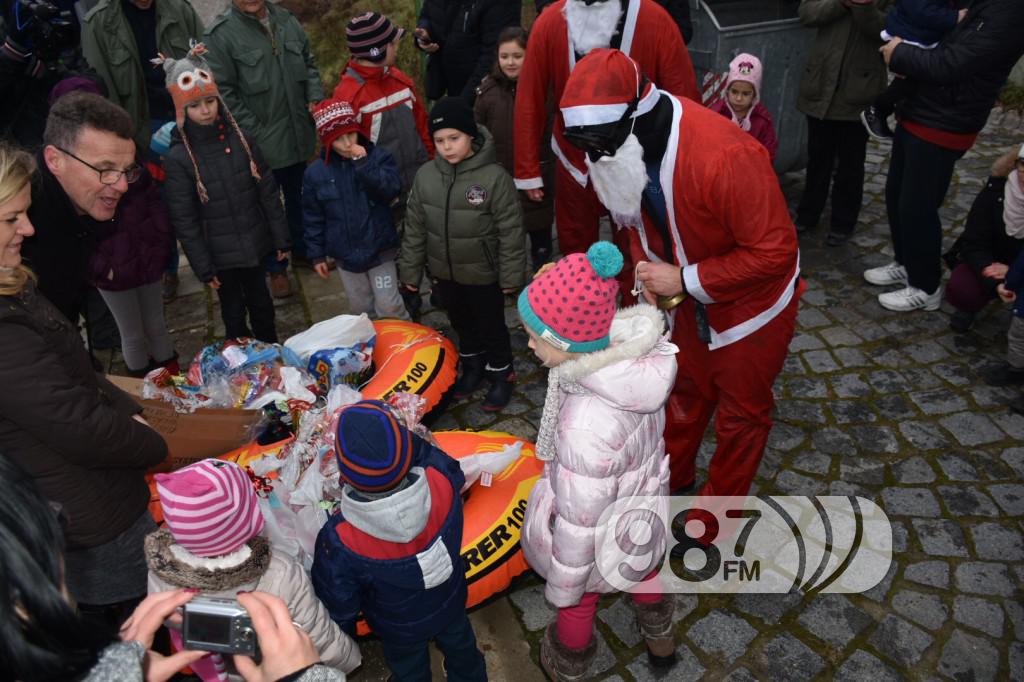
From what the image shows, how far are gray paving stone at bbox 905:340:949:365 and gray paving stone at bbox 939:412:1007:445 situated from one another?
0.58m

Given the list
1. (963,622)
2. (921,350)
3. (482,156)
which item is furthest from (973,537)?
(482,156)

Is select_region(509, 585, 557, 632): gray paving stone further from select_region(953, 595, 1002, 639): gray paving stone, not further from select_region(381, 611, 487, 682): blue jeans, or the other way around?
select_region(953, 595, 1002, 639): gray paving stone

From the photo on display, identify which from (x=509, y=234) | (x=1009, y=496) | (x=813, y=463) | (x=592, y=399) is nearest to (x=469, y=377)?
(x=509, y=234)

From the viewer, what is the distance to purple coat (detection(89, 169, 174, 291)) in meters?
4.41

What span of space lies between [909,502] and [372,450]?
3.10 metres

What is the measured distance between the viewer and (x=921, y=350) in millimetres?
5121

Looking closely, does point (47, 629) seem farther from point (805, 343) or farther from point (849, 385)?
point (805, 343)

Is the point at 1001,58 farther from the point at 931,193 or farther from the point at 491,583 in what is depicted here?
the point at 491,583

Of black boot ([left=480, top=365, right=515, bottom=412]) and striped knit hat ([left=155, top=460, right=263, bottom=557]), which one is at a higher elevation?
striped knit hat ([left=155, top=460, right=263, bottom=557])

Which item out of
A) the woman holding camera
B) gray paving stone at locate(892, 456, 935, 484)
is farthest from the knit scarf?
the woman holding camera

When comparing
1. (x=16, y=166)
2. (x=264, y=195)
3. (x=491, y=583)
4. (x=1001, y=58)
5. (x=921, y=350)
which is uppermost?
(x=16, y=166)

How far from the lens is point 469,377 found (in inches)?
197

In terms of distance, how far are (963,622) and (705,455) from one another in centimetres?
148

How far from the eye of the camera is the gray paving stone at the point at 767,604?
3.46 metres
